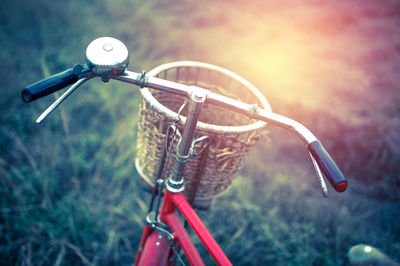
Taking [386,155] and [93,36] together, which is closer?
[386,155]

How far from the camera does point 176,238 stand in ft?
3.42

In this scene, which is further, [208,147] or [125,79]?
[208,147]

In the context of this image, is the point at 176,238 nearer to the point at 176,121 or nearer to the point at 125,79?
the point at 176,121

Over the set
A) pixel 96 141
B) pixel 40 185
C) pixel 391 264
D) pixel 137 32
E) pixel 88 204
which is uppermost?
pixel 137 32

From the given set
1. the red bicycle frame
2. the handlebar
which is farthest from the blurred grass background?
the handlebar

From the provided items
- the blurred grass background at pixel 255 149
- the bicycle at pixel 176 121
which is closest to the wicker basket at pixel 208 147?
the bicycle at pixel 176 121

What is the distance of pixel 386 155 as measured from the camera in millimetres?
2076

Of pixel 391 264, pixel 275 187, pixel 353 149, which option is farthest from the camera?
pixel 353 149

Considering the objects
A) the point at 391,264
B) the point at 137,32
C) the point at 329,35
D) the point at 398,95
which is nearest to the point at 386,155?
the point at 398,95

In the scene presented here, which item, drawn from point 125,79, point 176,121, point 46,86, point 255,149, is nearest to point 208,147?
point 176,121

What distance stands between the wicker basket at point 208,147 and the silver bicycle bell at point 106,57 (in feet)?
0.62

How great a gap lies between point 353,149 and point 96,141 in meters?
2.18

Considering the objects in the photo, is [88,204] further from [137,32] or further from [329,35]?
[329,35]

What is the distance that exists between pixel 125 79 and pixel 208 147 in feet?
1.20
